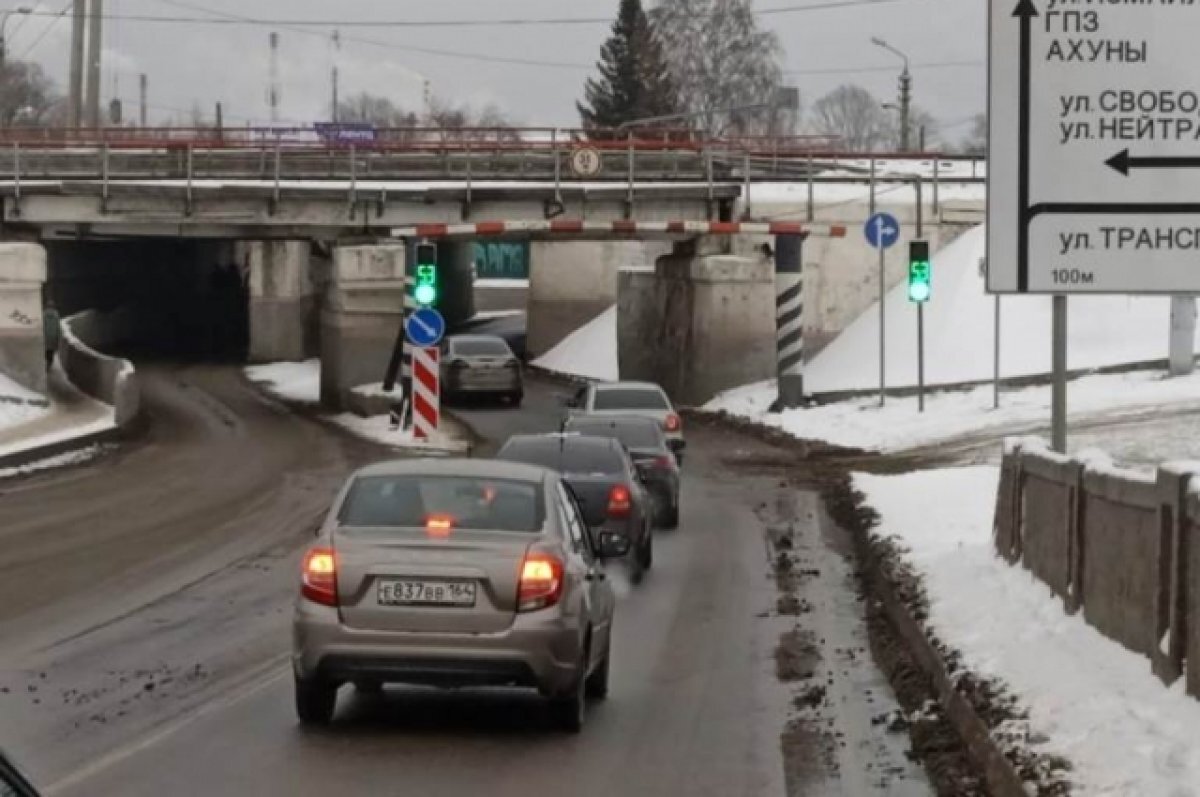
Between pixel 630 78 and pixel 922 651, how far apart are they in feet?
312

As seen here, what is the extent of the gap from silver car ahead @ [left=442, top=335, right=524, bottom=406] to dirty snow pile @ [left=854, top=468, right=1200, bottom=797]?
3236cm

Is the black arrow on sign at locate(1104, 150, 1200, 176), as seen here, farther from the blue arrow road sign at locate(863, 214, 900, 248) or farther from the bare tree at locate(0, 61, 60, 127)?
the bare tree at locate(0, 61, 60, 127)

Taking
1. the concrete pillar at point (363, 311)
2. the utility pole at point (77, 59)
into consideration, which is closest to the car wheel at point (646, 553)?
the concrete pillar at point (363, 311)

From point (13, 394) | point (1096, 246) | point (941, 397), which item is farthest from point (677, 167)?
point (1096, 246)

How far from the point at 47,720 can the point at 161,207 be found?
3766 cm

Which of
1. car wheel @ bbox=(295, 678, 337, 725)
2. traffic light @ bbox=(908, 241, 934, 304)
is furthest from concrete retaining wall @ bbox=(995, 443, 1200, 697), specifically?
traffic light @ bbox=(908, 241, 934, 304)

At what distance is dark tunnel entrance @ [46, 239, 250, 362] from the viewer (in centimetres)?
7888

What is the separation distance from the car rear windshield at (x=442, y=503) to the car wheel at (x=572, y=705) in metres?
0.84

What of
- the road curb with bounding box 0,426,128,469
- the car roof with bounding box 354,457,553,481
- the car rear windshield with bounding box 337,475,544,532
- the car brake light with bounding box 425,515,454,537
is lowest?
the road curb with bounding box 0,426,128,469

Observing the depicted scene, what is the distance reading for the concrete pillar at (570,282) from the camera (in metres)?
73.8

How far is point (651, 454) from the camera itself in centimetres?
2586

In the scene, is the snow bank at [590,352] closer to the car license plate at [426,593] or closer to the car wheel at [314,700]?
the car wheel at [314,700]

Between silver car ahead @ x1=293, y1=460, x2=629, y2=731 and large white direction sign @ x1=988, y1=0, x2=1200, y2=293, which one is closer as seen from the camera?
silver car ahead @ x1=293, y1=460, x2=629, y2=731

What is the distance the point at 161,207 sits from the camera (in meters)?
48.6
